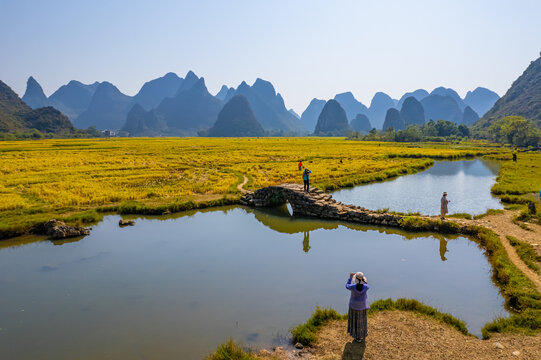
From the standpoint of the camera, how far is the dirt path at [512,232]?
31.5 feet

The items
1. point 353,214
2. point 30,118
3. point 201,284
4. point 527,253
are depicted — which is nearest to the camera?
point 201,284

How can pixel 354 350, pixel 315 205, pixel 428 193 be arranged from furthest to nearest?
pixel 428 193 → pixel 315 205 → pixel 354 350

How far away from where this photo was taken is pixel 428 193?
23.3 meters

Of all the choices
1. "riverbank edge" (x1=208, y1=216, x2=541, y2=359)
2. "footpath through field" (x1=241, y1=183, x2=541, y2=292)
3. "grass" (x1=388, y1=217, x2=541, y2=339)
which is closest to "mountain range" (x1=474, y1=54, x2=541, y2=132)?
"footpath through field" (x1=241, y1=183, x2=541, y2=292)

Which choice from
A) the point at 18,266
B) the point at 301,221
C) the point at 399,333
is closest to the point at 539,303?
the point at 399,333

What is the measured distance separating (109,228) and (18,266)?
15.1ft

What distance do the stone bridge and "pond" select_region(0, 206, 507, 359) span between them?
632mm

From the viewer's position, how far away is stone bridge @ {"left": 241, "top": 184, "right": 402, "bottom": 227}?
1575 centimetres

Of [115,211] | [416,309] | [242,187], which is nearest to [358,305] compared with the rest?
[416,309]

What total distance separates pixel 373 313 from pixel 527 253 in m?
6.77

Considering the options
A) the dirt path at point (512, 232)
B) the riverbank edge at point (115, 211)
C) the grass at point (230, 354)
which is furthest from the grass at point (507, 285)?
the riverbank edge at point (115, 211)

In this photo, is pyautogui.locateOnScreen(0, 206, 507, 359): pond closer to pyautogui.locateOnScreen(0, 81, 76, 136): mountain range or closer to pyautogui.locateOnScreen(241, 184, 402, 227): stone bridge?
pyautogui.locateOnScreen(241, 184, 402, 227): stone bridge

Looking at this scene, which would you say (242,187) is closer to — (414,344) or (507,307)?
(507,307)

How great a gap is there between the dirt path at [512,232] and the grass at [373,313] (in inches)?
119
